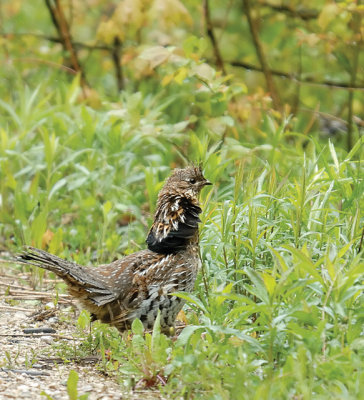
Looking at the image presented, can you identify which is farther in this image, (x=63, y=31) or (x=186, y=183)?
(x=63, y=31)

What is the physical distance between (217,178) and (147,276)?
77.6 inches

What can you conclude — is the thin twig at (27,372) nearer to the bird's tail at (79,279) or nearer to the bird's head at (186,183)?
the bird's tail at (79,279)

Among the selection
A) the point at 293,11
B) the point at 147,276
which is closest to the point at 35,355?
the point at 147,276

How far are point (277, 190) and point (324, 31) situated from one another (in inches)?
156

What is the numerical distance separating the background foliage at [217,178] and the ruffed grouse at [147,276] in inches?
5.6

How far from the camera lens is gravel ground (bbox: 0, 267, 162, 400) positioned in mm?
4213

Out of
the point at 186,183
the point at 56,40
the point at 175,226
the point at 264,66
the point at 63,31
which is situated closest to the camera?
the point at 175,226

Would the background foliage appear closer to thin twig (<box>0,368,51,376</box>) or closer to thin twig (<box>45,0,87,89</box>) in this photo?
thin twig (<box>45,0,87,89</box>)

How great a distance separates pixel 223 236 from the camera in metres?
5.09

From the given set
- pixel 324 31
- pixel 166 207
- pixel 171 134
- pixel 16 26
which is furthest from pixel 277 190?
pixel 16 26

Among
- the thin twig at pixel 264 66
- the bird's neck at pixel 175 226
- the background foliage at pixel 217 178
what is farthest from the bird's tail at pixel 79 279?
the thin twig at pixel 264 66

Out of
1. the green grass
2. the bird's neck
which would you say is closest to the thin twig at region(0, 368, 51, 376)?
the green grass

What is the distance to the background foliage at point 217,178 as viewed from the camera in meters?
3.92

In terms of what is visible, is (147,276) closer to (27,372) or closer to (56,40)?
(27,372)
